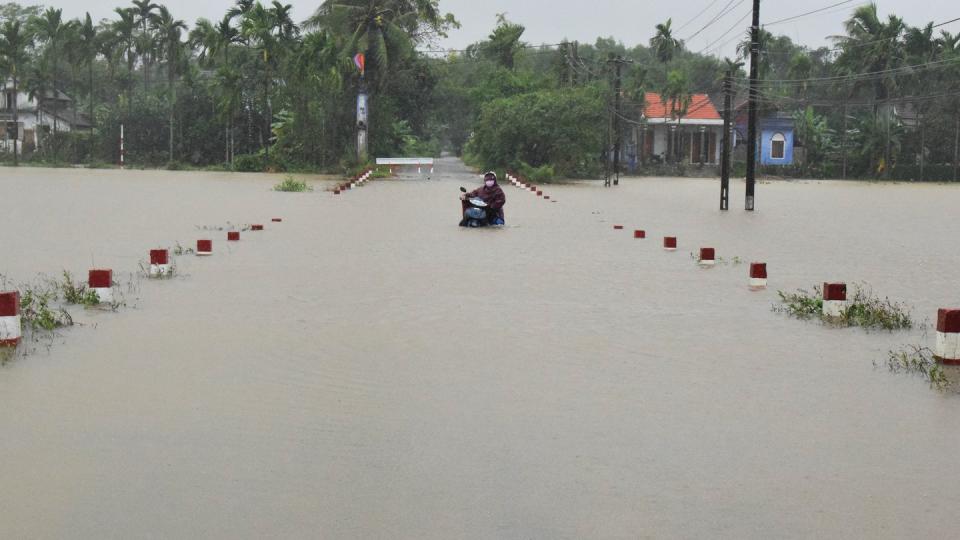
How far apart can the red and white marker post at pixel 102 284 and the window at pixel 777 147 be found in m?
68.8

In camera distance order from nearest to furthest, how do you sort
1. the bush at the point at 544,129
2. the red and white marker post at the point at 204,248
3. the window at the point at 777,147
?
1. the red and white marker post at the point at 204,248
2. the bush at the point at 544,129
3. the window at the point at 777,147

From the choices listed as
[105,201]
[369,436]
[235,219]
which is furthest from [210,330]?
[105,201]

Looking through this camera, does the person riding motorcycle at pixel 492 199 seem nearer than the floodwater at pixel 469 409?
No

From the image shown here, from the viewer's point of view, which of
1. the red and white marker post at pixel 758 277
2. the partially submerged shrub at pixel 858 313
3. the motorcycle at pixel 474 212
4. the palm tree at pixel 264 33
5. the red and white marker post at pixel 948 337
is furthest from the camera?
the palm tree at pixel 264 33

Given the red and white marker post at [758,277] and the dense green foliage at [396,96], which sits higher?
the dense green foliage at [396,96]

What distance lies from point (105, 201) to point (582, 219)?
13.5m

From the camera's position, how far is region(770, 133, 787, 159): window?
76375 millimetres

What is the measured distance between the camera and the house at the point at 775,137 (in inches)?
2970

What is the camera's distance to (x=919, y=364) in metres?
8.91

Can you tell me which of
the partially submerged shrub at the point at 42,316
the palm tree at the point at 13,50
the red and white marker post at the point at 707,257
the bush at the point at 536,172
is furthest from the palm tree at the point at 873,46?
the partially submerged shrub at the point at 42,316

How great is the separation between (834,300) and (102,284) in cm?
722

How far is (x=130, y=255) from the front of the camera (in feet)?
57.9

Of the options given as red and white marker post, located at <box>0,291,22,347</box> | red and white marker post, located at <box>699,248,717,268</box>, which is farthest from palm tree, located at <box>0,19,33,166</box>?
red and white marker post, located at <box>0,291,22,347</box>

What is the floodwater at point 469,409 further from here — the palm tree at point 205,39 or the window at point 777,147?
the window at point 777,147
